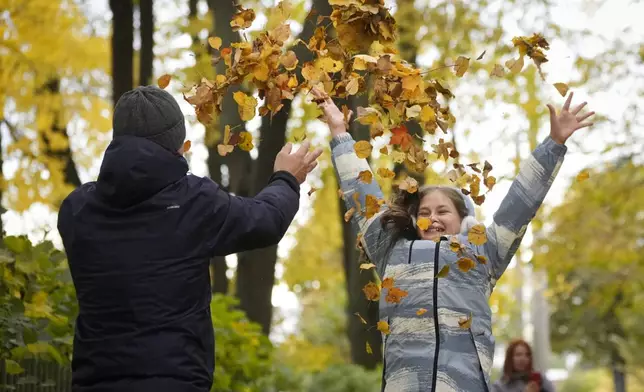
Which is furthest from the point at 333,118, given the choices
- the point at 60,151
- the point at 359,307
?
the point at 60,151

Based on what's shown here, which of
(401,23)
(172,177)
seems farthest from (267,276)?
(172,177)

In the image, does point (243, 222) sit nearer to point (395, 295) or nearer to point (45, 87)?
point (395, 295)

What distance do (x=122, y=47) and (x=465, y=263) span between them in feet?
25.4

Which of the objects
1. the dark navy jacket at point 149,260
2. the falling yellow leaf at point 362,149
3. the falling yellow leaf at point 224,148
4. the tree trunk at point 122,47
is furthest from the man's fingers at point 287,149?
the tree trunk at point 122,47

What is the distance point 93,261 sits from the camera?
328cm

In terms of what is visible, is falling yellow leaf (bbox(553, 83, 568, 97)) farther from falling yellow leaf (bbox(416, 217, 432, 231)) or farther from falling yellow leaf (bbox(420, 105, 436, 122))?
falling yellow leaf (bbox(416, 217, 432, 231))

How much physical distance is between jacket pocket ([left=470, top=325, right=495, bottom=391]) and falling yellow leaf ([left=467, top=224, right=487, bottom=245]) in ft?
1.09

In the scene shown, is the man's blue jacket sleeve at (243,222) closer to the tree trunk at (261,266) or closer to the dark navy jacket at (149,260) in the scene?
the dark navy jacket at (149,260)

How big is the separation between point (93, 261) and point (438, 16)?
10.5m

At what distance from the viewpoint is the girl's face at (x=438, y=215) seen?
14.7 ft

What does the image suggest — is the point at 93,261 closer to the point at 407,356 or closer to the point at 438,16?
the point at 407,356

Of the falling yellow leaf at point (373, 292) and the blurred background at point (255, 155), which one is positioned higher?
the blurred background at point (255, 155)

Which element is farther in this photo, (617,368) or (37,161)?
(617,368)

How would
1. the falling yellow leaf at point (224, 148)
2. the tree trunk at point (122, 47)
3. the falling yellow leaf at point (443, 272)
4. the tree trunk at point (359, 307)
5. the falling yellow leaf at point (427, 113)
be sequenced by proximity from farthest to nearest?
1. the tree trunk at point (122, 47)
2. the tree trunk at point (359, 307)
3. the falling yellow leaf at point (427, 113)
4. the falling yellow leaf at point (224, 148)
5. the falling yellow leaf at point (443, 272)
